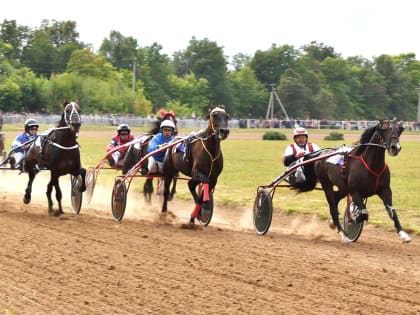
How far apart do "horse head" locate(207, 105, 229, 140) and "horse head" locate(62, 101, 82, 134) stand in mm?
2140

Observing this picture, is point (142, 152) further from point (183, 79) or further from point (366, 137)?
point (183, 79)

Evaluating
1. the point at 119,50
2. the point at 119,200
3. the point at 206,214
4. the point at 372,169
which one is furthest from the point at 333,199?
the point at 119,50

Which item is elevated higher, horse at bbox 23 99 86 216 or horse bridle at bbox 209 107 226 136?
horse bridle at bbox 209 107 226 136

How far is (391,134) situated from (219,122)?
7.88ft

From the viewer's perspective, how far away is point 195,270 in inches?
298

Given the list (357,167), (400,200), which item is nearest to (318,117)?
(400,200)

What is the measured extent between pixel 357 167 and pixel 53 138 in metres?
4.85

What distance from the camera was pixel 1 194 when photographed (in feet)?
53.6

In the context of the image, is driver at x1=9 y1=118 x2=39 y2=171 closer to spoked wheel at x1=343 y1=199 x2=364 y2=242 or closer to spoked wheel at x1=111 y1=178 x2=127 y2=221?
spoked wheel at x1=111 y1=178 x2=127 y2=221

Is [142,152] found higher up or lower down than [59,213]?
higher up

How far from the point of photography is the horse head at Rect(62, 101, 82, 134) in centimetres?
1194

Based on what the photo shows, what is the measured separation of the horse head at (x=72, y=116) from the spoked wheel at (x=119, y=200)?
1017 millimetres

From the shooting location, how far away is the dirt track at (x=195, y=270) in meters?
6.20

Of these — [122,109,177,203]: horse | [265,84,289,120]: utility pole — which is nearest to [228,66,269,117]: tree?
[265,84,289,120]: utility pole
